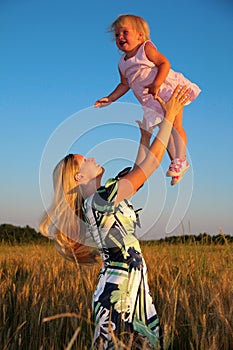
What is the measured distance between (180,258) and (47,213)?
5.94 ft

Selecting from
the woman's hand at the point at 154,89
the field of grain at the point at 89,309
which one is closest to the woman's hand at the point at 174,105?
the woman's hand at the point at 154,89

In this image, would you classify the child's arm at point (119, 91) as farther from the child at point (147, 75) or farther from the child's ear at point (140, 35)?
the child's ear at point (140, 35)

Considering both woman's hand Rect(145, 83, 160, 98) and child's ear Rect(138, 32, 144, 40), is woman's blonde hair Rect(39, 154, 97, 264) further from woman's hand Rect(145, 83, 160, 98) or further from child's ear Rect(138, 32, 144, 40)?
child's ear Rect(138, 32, 144, 40)

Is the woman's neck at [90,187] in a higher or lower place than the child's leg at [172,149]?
lower

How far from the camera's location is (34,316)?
2.58m

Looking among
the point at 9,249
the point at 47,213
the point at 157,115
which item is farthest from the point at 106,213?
the point at 9,249

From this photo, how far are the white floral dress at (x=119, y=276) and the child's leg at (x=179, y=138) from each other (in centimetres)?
58

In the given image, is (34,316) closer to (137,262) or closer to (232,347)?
(137,262)

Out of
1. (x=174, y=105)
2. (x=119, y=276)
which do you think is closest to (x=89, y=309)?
(x=119, y=276)

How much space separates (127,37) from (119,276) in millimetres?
1429

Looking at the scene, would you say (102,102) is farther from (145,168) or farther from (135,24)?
(145,168)

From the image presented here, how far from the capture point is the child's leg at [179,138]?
270 cm

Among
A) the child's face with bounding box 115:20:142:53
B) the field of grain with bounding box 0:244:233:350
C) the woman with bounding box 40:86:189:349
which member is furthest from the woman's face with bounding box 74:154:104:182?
the child's face with bounding box 115:20:142:53

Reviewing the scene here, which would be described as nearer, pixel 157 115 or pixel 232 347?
pixel 232 347
